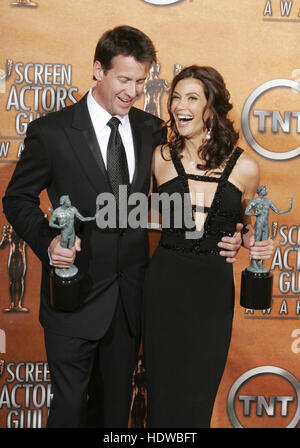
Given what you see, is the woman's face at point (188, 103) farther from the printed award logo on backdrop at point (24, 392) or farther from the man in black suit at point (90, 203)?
the printed award logo on backdrop at point (24, 392)

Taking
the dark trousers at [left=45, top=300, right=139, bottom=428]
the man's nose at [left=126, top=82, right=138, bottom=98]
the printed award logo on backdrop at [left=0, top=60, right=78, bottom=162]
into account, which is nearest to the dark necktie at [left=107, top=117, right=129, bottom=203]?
the man's nose at [left=126, top=82, right=138, bottom=98]

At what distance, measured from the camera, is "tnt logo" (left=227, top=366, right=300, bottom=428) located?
9.74ft

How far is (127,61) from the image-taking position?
2.05 m

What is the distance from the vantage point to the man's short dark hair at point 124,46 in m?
2.05

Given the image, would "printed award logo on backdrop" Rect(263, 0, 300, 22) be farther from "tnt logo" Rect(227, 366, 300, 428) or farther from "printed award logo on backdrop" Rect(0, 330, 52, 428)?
"printed award logo on backdrop" Rect(0, 330, 52, 428)

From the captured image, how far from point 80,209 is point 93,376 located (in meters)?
0.77

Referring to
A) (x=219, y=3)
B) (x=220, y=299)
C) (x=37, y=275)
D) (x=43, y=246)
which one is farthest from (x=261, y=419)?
(x=219, y=3)

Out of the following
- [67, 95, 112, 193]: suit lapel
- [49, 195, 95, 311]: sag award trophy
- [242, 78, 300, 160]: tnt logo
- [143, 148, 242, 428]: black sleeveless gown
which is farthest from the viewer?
[242, 78, 300, 160]: tnt logo

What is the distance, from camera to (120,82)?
2.07 m

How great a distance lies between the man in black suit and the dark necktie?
12mm

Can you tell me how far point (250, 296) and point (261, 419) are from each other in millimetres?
1192

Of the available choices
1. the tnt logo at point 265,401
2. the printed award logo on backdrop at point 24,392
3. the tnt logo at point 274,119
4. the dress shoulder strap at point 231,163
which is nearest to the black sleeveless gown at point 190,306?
the dress shoulder strap at point 231,163

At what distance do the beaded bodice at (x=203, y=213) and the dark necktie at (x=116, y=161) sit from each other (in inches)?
8.5

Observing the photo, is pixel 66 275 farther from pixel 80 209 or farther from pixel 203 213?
pixel 203 213
